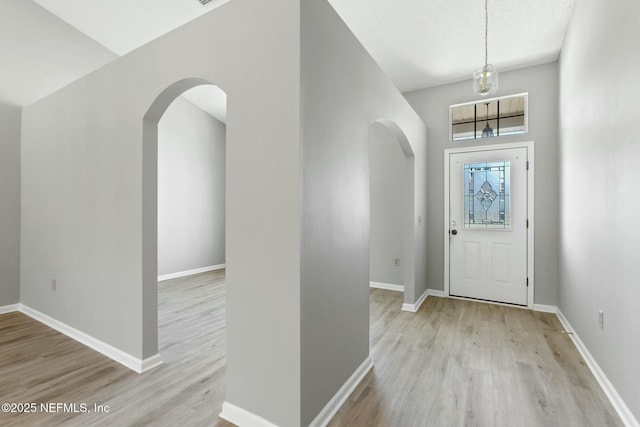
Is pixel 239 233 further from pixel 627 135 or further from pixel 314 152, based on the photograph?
pixel 627 135

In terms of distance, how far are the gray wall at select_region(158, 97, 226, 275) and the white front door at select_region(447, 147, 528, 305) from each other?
4850mm

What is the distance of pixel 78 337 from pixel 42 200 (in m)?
1.64

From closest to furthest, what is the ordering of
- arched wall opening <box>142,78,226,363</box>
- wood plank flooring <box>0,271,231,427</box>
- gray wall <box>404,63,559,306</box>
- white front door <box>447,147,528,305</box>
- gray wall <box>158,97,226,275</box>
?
wood plank flooring <box>0,271,231,427</box> → arched wall opening <box>142,78,226,363</box> → gray wall <box>404,63,559,306</box> → white front door <box>447,147,528,305</box> → gray wall <box>158,97,226,275</box>

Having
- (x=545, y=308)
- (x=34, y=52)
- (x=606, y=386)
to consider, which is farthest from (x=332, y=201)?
(x=34, y=52)

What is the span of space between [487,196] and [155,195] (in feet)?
13.3

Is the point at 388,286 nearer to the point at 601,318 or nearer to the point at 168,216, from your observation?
the point at 601,318

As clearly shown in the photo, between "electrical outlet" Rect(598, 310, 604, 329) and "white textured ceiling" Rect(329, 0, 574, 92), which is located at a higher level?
"white textured ceiling" Rect(329, 0, 574, 92)

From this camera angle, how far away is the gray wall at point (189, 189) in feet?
18.3

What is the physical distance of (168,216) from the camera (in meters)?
5.66

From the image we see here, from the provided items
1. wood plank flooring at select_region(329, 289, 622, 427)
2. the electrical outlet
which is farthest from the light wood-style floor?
the electrical outlet

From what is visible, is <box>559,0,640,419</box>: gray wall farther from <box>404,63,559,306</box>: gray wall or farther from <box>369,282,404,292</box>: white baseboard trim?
<box>369,282,404,292</box>: white baseboard trim

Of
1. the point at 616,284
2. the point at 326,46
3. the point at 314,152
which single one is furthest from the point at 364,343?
the point at 326,46

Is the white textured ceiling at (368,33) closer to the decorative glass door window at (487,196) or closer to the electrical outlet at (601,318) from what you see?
the decorative glass door window at (487,196)

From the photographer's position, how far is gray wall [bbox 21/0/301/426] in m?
1.56
